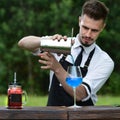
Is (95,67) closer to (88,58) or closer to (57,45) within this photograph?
(88,58)

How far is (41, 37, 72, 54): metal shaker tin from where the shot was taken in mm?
4449

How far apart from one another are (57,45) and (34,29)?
17.3m

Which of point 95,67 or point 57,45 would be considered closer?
point 57,45

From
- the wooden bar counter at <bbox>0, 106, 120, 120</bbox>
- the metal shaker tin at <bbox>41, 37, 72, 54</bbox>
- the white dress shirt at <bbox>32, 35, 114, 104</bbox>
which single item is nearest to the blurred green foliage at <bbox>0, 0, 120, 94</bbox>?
the white dress shirt at <bbox>32, 35, 114, 104</bbox>

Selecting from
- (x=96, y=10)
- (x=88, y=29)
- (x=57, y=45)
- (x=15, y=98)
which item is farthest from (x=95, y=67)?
(x=15, y=98)

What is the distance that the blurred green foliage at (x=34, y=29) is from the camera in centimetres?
2097

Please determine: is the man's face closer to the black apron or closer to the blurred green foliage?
the black apron

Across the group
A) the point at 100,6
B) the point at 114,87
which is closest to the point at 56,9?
the point at 114,87

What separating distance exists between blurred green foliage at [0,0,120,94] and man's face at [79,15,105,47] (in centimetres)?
1537

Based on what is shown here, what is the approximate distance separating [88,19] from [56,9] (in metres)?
16.1

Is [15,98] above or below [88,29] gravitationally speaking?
below

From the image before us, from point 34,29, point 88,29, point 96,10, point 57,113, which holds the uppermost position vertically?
point 96,10

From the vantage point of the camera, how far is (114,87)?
64.4ft

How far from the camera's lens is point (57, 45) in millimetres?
4461
